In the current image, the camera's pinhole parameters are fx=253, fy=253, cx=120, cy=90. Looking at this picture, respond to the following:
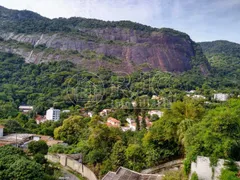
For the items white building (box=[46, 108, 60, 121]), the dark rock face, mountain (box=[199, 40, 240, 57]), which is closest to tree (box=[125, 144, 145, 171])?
white building (box=[46, 108, 60, 121])

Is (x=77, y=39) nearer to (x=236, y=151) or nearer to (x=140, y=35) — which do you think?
(x=140, y=35)

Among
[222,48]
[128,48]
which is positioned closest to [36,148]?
[128,48]

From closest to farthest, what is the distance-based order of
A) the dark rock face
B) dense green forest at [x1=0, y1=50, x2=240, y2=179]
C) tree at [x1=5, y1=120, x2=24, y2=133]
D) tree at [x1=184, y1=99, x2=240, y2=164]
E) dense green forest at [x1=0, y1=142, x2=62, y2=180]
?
tree at [x1=184, y1=99, x2=240, y2=164], dense green forest at [x1=0, y1=50, x2=240, y2=179], dense green forest at [x1=0, y1=142, x2=62, y2=180], tree at [x1=5, y1=120, x2=24, y2=133], the dark rock face

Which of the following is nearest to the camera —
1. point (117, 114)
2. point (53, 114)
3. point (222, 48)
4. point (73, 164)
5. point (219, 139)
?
point (219, 139)

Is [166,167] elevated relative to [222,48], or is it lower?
lower

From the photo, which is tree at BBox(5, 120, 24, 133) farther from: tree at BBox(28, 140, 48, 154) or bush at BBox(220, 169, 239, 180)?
bush at BBox(220, 169, 239, 180)

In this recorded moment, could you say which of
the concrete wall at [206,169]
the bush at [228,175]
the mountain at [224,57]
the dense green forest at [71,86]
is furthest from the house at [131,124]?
the mountain at [224,57]

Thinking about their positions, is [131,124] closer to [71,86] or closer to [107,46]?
[71,86]
